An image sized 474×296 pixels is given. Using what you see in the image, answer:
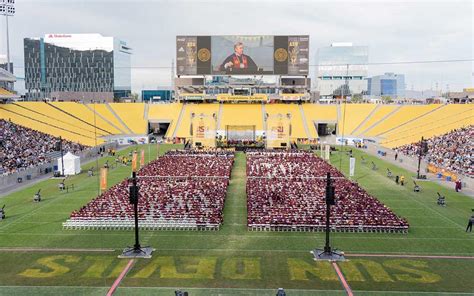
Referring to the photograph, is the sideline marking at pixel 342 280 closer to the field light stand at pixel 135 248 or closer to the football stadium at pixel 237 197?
the football stadium at pixel 237 197

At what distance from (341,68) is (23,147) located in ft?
528

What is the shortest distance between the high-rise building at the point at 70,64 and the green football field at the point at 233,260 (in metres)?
125

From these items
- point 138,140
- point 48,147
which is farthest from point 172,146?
point 48,147

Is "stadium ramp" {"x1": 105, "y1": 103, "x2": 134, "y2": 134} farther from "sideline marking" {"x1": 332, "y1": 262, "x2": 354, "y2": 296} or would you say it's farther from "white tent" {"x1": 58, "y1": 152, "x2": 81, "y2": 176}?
"sideline marking" {"x1": 332, "y1": 262, "x2": 354, "y2": 296}

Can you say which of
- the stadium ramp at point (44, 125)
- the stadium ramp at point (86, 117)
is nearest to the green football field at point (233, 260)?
the stadium ramp at point (44, 125)

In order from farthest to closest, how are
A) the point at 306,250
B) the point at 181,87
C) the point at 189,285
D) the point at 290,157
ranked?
the point at 181,87, the point at 290,157, the point at 306,250, the point at 189,285

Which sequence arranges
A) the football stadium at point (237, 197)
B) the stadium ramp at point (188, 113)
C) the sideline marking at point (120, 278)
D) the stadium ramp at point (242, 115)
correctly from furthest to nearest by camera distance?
the stadium ramp at point (242, 115), the stadium ramp at point (188, 113), the football stadium at point (237, 197), the sideline marking at point (120, 278)

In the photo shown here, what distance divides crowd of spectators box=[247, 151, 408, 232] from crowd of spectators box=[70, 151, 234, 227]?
242 centimetres

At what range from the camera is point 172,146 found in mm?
59250

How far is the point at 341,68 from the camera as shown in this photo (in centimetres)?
18212

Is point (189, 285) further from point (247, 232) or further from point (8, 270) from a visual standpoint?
point (8, 270)

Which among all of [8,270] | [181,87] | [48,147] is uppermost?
[181,87]

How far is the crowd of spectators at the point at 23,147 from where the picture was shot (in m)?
37.8

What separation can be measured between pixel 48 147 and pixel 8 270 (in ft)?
107
